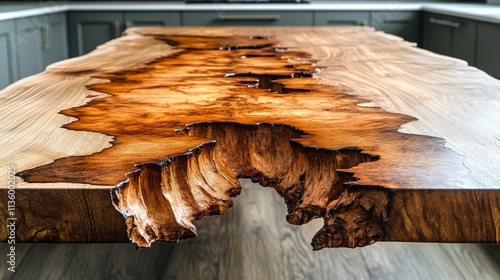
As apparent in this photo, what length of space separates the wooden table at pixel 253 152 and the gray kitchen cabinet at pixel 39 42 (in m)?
2.10

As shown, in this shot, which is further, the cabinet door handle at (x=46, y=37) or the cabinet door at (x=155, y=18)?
the cabinet door at (x=155, y=18)

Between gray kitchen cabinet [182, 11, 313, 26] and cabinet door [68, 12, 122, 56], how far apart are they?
17.3 inches

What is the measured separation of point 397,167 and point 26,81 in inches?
39.9

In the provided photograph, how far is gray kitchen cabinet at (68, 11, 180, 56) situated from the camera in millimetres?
4152

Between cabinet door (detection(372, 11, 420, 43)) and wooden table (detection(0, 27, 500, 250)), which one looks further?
cabinet door (detection(372, 11, 420, 43))

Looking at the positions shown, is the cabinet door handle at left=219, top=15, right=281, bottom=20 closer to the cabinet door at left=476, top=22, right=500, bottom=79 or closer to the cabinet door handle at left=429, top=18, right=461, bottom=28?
the cabinet door handle at left=429, top=18, right=461, bottom=28

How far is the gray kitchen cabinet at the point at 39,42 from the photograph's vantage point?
358cm

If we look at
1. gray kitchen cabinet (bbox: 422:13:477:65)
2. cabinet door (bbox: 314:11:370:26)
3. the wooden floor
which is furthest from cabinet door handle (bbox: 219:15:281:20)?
the wooden floor

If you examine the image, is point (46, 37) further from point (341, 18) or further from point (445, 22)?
point (445, 22)

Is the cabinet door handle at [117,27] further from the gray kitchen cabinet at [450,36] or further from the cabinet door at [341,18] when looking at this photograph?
the gray kitchen cabinet at [450,36]

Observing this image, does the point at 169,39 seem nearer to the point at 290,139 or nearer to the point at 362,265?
the point at 362,265

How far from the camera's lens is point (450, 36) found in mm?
3650

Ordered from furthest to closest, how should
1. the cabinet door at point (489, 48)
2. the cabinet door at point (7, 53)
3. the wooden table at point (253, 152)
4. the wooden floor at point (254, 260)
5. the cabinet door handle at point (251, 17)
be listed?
1. the cabinet door handle at point (251, 17)
2. the cabinet door at point (7, 53)
3. the cabinet door at point (489, 48)
4. the wooden floor at point (254, 260)
5. the wooden table at point (253, 152)

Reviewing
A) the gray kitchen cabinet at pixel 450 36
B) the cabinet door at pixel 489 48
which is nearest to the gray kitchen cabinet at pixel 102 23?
the gray kitchen cabinet at pixel 450 36
